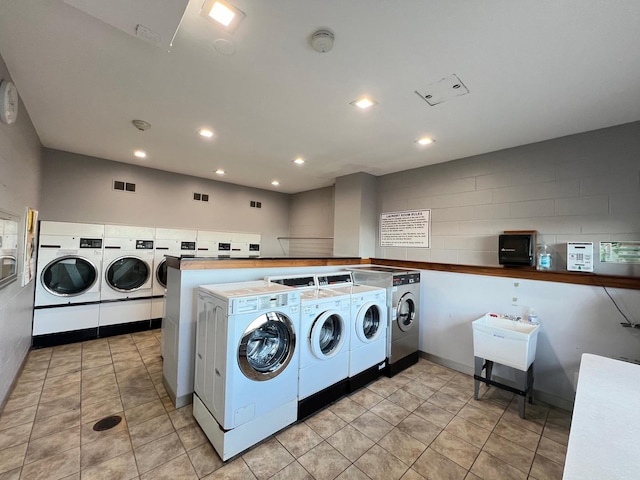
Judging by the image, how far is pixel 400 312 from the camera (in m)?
3.03

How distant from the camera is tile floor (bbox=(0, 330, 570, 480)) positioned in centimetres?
163

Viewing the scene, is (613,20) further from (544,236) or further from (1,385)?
(1,385)

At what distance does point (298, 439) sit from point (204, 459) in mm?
621

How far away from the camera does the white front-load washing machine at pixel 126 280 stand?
143 inches

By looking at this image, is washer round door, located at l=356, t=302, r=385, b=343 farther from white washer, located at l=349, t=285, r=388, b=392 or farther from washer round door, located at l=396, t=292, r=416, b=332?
washer round door, located at l=396, t=292, r=416, b=332

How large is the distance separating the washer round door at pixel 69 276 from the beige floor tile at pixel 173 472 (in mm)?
2927

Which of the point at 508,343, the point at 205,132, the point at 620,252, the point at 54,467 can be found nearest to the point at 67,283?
the point at 54,467

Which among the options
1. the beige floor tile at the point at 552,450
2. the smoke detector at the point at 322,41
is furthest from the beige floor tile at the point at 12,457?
the beige floor tile at the point at 552,450

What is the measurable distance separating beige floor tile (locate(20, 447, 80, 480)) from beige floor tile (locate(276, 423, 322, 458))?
1.25m

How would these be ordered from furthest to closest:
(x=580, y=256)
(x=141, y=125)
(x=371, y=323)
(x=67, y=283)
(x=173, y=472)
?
(x=67, y=283) → (x=371, y=323) → (x=141, y=125) → (x=580, y=256) → (x=173, y=472)

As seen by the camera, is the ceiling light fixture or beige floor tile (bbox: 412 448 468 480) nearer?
the ceiling light fixture

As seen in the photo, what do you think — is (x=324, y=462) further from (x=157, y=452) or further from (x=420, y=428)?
(x=157, y=452)

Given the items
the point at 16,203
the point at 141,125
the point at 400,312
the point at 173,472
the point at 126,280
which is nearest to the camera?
the point at 173,472

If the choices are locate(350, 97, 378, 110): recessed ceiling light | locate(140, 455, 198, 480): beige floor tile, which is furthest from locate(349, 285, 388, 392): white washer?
locate(350, 97, 378, 110): recessed ceiling light
